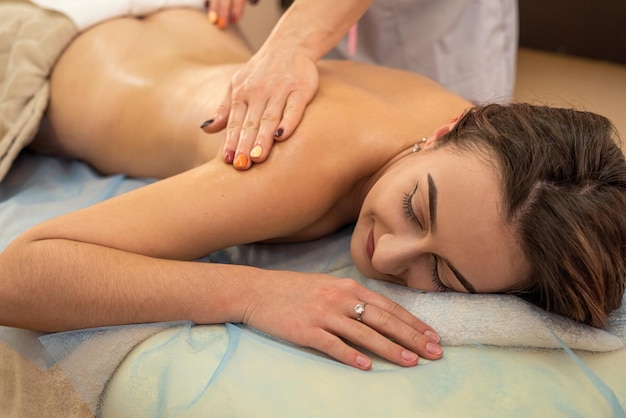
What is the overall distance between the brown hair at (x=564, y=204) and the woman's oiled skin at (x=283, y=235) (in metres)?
0.04

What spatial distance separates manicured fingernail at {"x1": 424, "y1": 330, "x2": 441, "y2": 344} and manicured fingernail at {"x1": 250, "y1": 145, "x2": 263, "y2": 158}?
400 millimetres

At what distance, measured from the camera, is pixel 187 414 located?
3.35ft

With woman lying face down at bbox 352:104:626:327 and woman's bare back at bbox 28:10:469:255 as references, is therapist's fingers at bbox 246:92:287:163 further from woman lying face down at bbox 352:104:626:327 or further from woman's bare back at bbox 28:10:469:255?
woman lying face down at bbox 352:104:626:327

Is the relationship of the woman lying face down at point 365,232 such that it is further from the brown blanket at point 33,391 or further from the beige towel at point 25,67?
the beige towel at point 25,67

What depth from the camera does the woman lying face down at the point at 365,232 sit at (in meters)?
1.08

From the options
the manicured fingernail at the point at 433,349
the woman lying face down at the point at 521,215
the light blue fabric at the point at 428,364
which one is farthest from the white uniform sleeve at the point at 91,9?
the manicured fingernail at the point at 433,349

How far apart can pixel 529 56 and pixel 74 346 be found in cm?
265

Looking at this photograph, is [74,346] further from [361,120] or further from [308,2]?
[308,2]

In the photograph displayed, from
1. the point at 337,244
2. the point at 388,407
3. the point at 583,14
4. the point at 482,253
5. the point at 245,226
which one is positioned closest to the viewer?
the point at 388,407

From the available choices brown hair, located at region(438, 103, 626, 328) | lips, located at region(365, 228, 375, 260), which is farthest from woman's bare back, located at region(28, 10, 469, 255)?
brown hair, located at region(438, 103, 626, 328)

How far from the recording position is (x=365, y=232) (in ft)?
4.13

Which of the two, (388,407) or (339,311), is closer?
(388,407)

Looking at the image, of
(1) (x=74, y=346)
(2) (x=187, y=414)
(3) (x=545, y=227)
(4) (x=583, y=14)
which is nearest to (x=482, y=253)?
(3) (x=545, y=227)

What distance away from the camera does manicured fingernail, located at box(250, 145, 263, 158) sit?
4.02 ft
